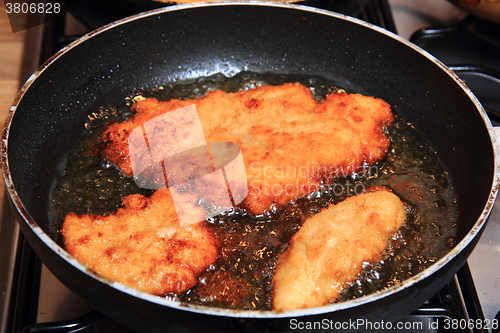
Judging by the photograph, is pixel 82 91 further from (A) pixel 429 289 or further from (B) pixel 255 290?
(A) pixel 429 289

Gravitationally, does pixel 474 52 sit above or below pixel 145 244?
above

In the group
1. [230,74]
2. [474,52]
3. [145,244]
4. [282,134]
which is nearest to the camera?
[145,244]

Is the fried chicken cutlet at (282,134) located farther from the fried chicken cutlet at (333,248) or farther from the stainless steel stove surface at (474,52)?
the stainless steel stove surface at (474,52)

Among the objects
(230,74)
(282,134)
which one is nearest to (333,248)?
(282,134)

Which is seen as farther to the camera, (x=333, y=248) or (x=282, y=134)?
(x=282, y=134)

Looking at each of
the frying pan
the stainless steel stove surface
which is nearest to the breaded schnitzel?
the frying pan

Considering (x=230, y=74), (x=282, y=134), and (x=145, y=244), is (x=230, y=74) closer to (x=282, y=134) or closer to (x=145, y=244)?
(x=282, y=134)

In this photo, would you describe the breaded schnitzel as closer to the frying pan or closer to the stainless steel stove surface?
the frying pan

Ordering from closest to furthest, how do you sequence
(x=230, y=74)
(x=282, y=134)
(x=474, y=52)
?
(x=282, y=134)
(x=230, y=74)
(x=474, y=52)
